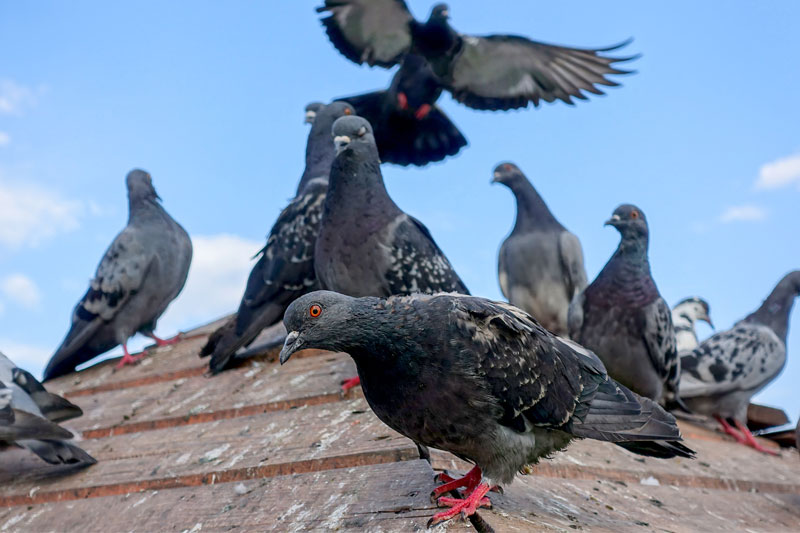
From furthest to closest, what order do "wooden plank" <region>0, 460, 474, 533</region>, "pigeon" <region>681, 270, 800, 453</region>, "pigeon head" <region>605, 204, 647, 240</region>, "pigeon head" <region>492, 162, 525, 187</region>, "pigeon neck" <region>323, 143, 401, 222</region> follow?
"pigeon head" <region>492, 162, 525, 187</region>
"pigeon" <region>681, 270, 800, 453</region>
"pigeon head" <region>605, 204, 647, 240</region>
"pigeon neck" <region>323, 143, 401, 222</region>
"wooden plank" <region>0, 460, 474, 533</region>

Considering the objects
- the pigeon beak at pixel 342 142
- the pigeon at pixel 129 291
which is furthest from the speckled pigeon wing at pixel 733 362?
the pigeon at pixel 129 291

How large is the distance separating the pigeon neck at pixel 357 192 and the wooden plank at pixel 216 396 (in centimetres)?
94

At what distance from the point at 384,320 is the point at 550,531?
921 millimetres

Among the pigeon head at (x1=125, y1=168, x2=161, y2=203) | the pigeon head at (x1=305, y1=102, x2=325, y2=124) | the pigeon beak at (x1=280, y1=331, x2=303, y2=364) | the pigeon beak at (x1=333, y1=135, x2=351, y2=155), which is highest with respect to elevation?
the pigeon head at (x1=305, y1=102, x2=325, y2=124)

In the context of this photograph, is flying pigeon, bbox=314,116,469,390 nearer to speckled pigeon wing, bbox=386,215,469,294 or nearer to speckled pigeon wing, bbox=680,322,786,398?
speckled pigeon wing, bbox=386,215,469,294

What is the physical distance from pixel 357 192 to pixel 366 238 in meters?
0.32

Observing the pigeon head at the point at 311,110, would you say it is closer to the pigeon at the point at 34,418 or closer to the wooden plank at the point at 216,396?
the wooden plank at the point at 216,396

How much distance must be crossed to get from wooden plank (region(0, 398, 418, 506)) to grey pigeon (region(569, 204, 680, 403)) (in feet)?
8.63

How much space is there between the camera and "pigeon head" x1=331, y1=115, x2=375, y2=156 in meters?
5.01

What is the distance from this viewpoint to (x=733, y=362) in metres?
7.29

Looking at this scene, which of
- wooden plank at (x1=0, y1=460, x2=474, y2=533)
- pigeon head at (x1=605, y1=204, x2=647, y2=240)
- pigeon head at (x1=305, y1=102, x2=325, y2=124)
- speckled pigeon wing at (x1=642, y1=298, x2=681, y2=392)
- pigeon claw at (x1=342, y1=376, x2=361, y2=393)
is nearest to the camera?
wooden plank at (x1=0, y1=460, x2=474, y2=533)

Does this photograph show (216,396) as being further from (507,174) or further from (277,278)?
(507,174)

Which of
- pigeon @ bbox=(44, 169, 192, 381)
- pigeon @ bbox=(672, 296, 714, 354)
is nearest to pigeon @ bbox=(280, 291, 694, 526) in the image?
pigeon @ bbox=(44, 169, 192, 381)

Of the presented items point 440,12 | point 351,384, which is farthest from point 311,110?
point 351,384
